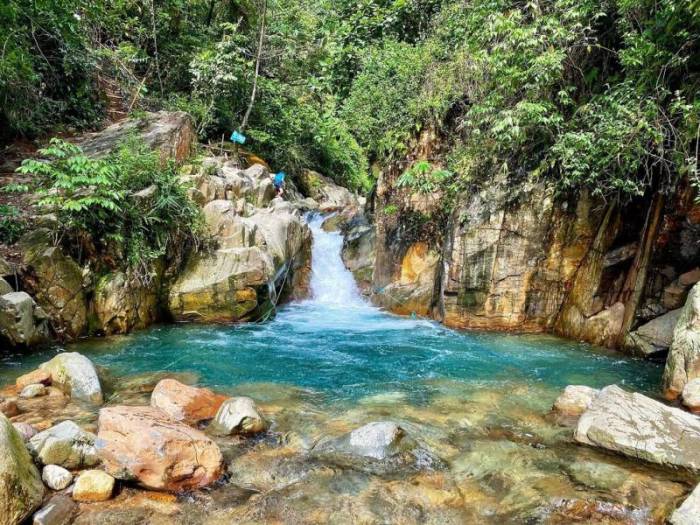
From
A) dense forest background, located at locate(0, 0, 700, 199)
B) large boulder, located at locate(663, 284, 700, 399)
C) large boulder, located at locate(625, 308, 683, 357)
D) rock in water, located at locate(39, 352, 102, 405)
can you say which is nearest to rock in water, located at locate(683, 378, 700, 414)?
large boulder, located at locate(663, 284, 700, 399)

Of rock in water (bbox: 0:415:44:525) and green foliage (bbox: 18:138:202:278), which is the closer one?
rock in water (bbox: 0:415:44:525)

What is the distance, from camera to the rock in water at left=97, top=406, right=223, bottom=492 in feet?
12.9

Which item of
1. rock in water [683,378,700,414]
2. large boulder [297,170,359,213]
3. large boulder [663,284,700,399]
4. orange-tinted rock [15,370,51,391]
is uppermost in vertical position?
large boulder [297,170,359,213]

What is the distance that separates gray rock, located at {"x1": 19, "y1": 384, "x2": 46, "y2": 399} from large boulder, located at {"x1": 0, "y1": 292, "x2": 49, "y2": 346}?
2037 mm

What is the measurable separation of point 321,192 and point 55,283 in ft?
43.6

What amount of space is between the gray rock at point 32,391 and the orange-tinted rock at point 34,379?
0.13 metres

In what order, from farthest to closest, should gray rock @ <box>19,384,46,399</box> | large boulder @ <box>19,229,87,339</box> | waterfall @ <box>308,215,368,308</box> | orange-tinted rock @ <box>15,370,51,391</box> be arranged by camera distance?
waterfall @ <box>308,215,368,308</box>
large boulder @ <box>19,229,87,339</box>
orange-tinted rock @ <box>15,370,51,391</box>
gray rock @ <box>19,384,46,399</box>

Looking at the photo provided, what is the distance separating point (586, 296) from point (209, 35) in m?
16.1

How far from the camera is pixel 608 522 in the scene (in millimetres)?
3709

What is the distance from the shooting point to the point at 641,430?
15.6ft

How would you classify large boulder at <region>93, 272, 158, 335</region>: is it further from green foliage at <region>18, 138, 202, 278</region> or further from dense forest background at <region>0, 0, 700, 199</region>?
dense forest background at <region>0, 0, 700, 199</region>

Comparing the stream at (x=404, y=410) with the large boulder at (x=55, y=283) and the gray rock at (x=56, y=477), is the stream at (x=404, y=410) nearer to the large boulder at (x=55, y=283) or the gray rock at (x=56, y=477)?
the large boulder at (x=55, y=283)

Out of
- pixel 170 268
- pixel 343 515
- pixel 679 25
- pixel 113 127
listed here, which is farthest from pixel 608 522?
pixel 113 127

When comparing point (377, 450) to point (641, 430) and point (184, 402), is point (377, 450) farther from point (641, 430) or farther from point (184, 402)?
point (641, 430)
